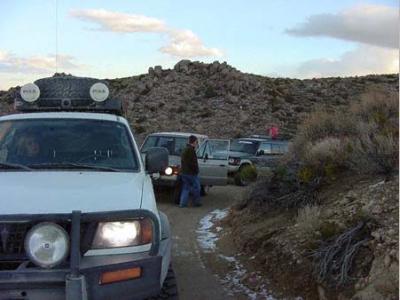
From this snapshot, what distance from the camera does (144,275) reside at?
4.23 m

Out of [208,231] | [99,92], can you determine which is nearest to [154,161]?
[99,92]

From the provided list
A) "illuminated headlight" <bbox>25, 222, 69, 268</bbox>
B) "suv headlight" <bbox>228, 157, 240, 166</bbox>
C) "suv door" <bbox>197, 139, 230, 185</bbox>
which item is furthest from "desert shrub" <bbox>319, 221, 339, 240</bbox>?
"suv headlight" <bbox>228, 157, 240, 166</bbox>

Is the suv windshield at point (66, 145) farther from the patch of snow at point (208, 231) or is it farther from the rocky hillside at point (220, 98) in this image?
the rocky hillside at point (220, 98)

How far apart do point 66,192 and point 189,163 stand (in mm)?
9708

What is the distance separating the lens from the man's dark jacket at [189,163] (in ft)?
45.9

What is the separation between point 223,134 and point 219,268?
95.0 feet

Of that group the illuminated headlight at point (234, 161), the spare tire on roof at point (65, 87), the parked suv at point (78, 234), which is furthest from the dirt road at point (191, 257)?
the illuminated headlight at point (234, 161)

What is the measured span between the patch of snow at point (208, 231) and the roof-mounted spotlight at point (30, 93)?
3.53 meters

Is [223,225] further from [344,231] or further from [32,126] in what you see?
[32,126]

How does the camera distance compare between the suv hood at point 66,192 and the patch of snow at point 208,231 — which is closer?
the suv hood at point 66,192

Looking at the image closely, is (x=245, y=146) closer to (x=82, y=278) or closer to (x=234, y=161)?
(x=234, y=161)

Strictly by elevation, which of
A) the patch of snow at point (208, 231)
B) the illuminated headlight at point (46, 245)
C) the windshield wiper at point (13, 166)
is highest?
the windshield wiper at point (13, 166)

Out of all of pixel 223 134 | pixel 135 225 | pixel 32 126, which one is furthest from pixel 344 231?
pixel 223 134

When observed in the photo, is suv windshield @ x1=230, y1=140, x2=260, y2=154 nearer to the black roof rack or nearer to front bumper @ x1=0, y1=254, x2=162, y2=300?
the black roof rack
